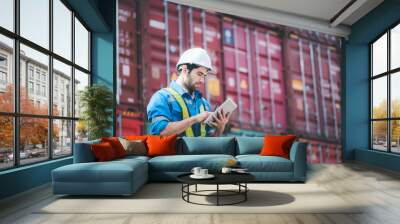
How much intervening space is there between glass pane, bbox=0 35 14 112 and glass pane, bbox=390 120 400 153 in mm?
6873

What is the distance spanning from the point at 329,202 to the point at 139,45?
212 inches

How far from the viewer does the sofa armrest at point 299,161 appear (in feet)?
18.3

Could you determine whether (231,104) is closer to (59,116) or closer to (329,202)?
(59,116)

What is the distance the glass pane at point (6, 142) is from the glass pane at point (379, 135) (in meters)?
7.08

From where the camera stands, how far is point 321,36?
8844mm

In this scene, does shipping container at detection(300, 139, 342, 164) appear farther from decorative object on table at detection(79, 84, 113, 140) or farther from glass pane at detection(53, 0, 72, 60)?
glass pane at detection(53, 0, 72, 60)

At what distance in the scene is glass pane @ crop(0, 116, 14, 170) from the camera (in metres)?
4.46

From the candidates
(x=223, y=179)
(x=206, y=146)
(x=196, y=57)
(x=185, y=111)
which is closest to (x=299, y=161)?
(x=206, y=146)

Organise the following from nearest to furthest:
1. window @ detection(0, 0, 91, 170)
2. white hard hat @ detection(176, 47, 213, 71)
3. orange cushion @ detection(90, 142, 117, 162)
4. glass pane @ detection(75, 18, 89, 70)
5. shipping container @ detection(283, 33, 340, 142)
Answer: window @ detection(0, 0, 91, 170) → orange cushion @ detection(90, 142, 117, 162) → glass pane @ detection(75, 18, 89, 70) → white hard hat @ detection(176, 47, 213, 71) → shipping container @ detection(283, 33, 340, 142)

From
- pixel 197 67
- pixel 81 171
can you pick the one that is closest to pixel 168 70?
pixel 197 67

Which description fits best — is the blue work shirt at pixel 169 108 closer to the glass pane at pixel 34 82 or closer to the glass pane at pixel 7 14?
the glass pane at pixel 34 82

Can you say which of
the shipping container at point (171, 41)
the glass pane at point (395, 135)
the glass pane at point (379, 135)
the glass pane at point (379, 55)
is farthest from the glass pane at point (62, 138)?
the glass pane at point (379, 55)

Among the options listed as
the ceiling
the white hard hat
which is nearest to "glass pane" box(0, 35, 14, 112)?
the white hard hat

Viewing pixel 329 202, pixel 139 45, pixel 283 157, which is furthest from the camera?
pixel 139 45
